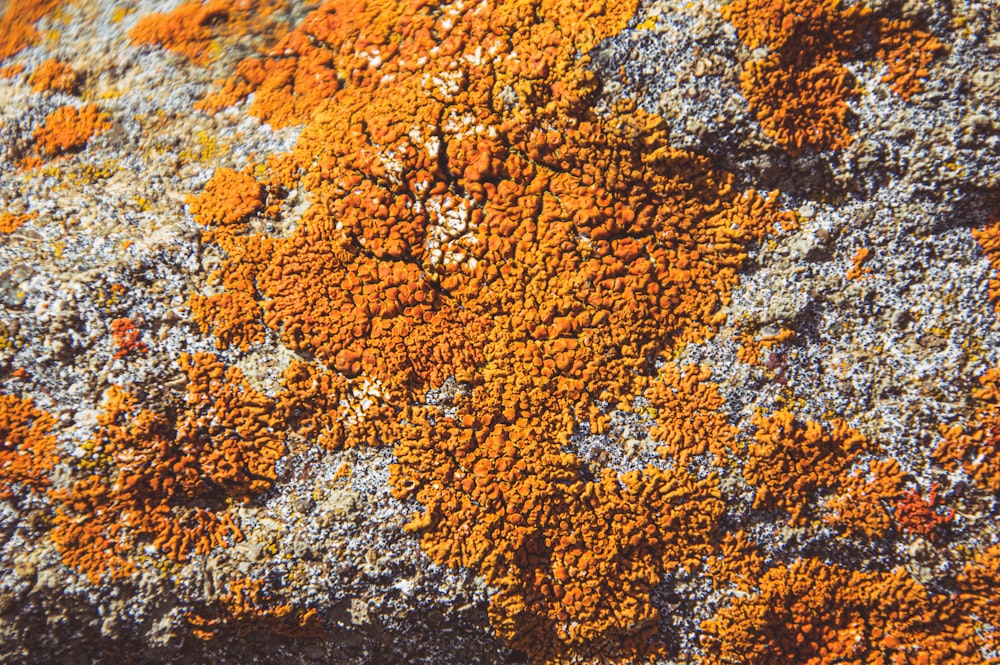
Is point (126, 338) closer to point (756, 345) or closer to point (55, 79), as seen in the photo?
point (55, 79)

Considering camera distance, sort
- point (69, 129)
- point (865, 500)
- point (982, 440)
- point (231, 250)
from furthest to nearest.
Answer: point (69, 129) < point (231, 250) < point (865, 500) < point (982, 440)

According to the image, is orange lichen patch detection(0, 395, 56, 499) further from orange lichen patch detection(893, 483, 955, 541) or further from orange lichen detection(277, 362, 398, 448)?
orange lichen patch detection(893, 483, 955, 541)

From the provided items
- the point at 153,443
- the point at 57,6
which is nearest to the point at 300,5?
the point at 57,6

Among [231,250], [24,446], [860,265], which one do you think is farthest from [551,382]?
[24,446]

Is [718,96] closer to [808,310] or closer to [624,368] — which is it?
[808,310]

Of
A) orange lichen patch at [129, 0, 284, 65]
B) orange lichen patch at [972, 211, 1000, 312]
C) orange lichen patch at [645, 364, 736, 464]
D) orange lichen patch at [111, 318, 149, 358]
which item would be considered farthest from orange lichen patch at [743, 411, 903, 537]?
orange lichen patch at [129, 0, 284, 65]
